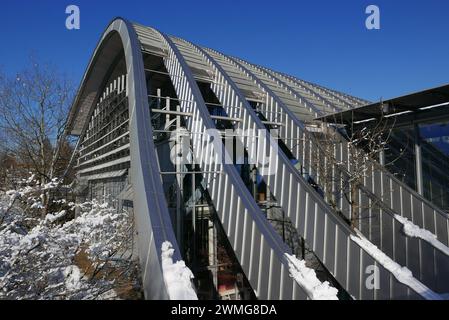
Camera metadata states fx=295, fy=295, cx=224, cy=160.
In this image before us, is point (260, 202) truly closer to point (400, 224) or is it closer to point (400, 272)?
point (400, 224)

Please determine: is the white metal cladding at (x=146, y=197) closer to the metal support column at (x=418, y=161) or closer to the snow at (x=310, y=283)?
the snow at (x=310, y=283)

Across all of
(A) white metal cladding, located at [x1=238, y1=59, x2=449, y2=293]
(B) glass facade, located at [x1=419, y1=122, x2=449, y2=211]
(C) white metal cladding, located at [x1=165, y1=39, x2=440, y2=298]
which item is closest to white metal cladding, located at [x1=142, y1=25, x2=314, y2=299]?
(C) white metal cladding, located at [x1=165, y1=39, x2=440, y2=298]

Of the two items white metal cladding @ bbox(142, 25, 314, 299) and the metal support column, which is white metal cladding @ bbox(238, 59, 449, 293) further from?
white metal cladding @ bbox(142, 25, 314, 299)

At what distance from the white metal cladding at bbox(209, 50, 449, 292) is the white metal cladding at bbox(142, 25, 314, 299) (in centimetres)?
274

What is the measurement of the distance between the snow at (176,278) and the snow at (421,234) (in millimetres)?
4774

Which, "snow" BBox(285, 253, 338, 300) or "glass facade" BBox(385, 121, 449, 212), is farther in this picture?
"glass facade" BBox(385, 121, 449, 212)

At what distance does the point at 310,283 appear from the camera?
13.2 ft

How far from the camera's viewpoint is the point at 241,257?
5.35m

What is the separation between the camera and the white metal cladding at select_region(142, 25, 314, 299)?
451cm

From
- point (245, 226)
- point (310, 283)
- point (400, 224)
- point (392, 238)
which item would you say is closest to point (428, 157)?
point (400, 224)

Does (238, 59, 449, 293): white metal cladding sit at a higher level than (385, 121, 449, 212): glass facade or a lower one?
lower

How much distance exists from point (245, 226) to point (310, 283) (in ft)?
5.57
